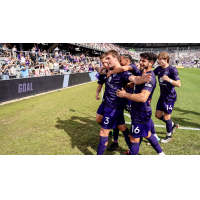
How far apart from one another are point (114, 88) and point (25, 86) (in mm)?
8856

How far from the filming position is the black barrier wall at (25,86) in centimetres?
A: 874

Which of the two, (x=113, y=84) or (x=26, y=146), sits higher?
(x=113, y=84)

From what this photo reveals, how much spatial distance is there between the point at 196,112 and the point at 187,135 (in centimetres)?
284

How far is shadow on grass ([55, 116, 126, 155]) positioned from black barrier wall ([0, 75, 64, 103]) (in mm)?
4950

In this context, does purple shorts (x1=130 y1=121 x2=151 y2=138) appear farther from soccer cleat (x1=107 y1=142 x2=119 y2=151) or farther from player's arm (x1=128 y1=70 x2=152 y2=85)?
soccer cleat (x1=107 y1=142 x2=119 y2=151)

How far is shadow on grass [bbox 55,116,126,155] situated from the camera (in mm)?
3963

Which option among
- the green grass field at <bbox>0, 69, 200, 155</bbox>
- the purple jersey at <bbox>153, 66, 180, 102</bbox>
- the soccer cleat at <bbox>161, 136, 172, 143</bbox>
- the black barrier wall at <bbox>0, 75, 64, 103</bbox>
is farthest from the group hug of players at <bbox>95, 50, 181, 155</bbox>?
the black barrier wall at <bbox>0, 75, 64, 103</bbox>

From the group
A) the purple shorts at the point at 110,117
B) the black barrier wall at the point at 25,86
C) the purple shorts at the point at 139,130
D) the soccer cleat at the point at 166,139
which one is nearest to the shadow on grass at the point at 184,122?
the soccer cleat at the point at 166,139

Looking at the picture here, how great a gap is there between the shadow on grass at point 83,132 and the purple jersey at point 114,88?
1457 millimetres

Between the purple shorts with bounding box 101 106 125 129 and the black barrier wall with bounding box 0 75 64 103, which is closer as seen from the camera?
the purple shorts with bounding box 101 106 125 129

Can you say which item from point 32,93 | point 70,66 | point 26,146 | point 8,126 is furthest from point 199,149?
point 70,66

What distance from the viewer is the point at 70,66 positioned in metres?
19.5

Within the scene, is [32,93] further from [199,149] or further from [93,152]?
[199,149]

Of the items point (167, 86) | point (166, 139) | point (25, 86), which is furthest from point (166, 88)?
point (25, 86)
